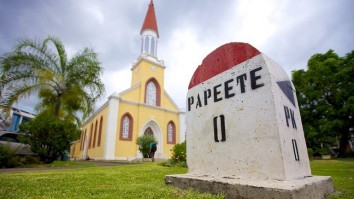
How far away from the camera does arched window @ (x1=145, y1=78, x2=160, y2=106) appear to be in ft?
65.0

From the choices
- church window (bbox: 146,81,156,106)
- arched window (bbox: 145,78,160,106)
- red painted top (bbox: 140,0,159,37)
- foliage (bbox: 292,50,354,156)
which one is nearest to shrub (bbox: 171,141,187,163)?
arched window (bbox: 145,78,160,106)

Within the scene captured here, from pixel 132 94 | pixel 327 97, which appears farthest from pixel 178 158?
pixel 327 97

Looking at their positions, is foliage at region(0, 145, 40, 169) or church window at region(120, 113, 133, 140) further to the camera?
church window at region(120, 113, 133, 140)

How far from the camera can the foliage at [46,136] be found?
8680mm

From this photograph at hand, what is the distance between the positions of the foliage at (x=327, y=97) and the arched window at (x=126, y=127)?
15135 millimetres

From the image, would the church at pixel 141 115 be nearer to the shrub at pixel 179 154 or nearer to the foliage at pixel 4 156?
the foliage at pixel 4 156

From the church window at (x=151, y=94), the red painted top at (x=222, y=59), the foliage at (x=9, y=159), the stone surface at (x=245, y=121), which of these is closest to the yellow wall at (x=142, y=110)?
the church window at (x=151, y=94)

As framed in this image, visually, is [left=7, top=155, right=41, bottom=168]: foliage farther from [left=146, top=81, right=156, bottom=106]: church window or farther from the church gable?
[left=146, top=81, right=156, bottom=106]: church window

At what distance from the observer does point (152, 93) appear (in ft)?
66.8

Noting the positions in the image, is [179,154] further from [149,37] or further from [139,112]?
[149,37]

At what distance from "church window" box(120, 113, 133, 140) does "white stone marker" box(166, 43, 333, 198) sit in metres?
14.8

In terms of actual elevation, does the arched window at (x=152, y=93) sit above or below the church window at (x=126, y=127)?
above

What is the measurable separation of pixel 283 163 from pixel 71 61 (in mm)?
11702

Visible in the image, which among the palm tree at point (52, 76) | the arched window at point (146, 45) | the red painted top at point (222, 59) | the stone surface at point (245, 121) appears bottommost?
the stone surface at point (245, 121)
